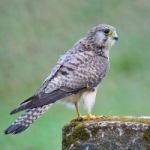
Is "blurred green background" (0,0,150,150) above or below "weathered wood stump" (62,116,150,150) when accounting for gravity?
above

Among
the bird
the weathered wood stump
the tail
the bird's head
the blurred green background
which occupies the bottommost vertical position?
the weathered wood stump

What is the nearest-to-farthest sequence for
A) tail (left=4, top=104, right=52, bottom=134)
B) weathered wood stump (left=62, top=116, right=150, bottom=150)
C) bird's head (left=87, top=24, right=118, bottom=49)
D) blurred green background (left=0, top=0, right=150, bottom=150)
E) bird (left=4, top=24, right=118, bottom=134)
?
weathered wood stump (left=62, top=116, right=150, bottom=150), tail (left=4, top=104, right=52, bottom=134), bird (left=4, top=24, right=118, bottom=134), bird's head (left=87, top=24, right=118, bottom=49), blurred green background (left=0, top=0, right=150, bottom=150)

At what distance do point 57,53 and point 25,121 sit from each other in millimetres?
12111

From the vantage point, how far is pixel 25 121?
1075 cm

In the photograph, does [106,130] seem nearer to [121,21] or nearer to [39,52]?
[39,52]

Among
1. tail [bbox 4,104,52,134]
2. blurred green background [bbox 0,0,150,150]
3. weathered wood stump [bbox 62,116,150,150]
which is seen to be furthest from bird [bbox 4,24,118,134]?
blurred green background [bbox 0,0,150,150]

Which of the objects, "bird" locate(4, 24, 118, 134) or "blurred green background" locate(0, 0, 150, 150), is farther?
"blurred green background" locate(0, 0, 150, 150)

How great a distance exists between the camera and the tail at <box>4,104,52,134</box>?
10.6 metres

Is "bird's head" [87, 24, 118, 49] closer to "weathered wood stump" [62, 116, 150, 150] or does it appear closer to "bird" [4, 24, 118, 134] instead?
"bird" [4, 24, 118, 134]

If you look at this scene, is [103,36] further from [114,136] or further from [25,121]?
[114,136]

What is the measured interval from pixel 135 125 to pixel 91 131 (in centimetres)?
39

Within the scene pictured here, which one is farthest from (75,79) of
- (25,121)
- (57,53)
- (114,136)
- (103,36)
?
(57,53)

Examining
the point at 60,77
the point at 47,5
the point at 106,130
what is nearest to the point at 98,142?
the point at 106,130

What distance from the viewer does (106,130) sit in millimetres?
9609
